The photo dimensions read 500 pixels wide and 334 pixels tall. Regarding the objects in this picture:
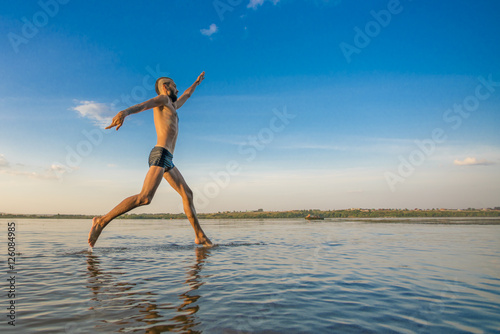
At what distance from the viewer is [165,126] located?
7613 mm

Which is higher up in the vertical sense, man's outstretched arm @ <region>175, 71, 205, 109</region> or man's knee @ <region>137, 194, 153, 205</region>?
man's outstretched arm @ <region>175, 71, 205, 109</region>

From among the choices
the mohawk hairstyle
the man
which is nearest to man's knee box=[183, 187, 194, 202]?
the man

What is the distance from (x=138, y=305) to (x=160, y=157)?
441 centimetres

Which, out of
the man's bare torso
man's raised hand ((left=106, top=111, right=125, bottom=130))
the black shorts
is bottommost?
the black shorts

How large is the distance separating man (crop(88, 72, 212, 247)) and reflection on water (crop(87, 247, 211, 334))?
2233 mm

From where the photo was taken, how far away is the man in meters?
7.02

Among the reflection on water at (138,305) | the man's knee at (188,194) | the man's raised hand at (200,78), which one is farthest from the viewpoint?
the man's raised hand at (200,78)

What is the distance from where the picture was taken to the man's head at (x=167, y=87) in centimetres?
803

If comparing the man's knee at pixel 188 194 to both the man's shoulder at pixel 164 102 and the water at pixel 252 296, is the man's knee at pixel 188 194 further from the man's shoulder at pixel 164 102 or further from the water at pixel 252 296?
the man's shoulder at pixel 164 102

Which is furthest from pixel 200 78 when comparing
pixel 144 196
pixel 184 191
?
pixel 144 196

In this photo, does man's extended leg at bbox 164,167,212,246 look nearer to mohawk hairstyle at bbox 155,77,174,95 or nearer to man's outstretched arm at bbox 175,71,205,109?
man's outstretched arm at bbox 175,71,205,109

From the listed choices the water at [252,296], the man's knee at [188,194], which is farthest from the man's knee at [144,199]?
the man's knee at [188,194]

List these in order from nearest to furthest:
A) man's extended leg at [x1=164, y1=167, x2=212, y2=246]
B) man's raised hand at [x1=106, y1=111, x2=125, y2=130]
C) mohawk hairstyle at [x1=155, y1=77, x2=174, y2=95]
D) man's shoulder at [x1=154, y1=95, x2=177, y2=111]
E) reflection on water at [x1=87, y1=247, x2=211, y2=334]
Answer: reflection on water at [x1=87, y1=247, x2=211, y2=334] → man's raised hand at [x1=106, y1=111, x2=125, y2=130] → man's shoulder at [x1=154, y1=95, x2=177, y2=111] → man's extended leg at [x1=164, y1=167, x2=212, y2=246] → mohawk hairstyle at [x1=155, y1=77, x2=174, y2=95]

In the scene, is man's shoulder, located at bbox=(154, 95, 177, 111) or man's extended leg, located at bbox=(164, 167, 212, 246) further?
man's extended leg, located at bbox=(164, 167, 212, 246)
